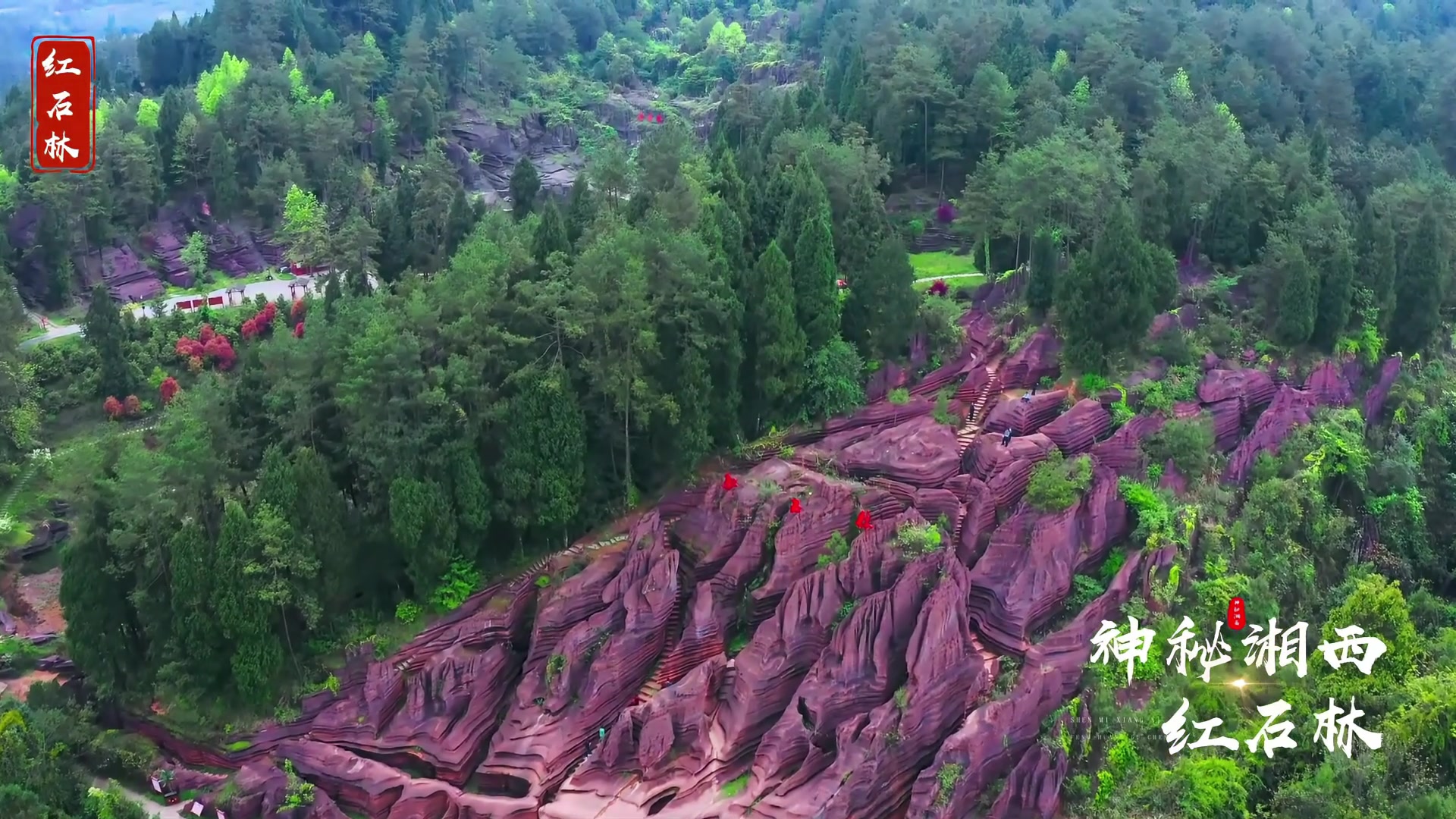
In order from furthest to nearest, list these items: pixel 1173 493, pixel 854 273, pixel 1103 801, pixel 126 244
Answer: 1. pixel 126 244
2. pixel 854 273
3. pixel 1173 493
4. pixel 1103 801

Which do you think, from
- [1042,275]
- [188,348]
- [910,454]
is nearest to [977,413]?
[910,454]

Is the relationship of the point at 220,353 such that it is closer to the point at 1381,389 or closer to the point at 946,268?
the point at 946,268

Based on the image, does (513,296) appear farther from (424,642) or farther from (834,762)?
(834,762)

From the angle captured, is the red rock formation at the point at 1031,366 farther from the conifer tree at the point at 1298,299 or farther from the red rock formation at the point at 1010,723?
the red rock formation at the point at 1010,723

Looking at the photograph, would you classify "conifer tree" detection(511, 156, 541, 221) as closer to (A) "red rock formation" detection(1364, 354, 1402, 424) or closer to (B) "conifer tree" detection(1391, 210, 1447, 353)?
(A) "red rock formation" detection(1364, 354, 1402, 424)

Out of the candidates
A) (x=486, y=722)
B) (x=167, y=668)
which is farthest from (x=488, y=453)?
(x=167, y=668)

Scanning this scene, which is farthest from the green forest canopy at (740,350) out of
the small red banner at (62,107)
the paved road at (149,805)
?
the paved road at (149,805)

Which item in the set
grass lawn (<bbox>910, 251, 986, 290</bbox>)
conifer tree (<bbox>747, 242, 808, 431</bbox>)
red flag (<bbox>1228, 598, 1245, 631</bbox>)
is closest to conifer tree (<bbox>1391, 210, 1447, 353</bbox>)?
grass lawn (<bbox>910, 251, 986, 290</bbox>)
